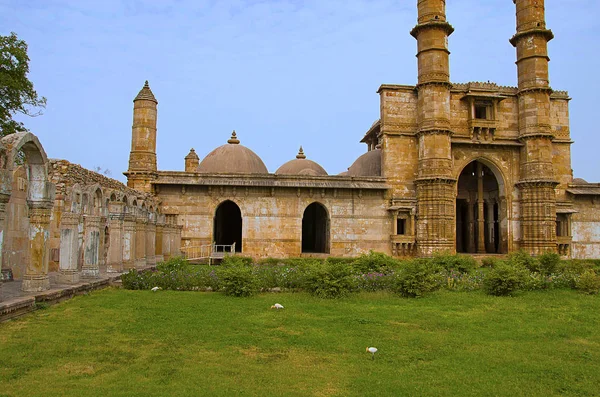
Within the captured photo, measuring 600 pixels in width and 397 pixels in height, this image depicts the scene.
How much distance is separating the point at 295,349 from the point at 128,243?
933 cm

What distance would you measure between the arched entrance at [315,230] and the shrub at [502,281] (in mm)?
13543

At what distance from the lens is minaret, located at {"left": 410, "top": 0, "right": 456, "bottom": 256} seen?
23.4 metres

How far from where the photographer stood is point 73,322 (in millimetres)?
7492

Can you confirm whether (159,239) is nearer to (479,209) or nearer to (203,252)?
(203,252)

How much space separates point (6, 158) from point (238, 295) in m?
5.38

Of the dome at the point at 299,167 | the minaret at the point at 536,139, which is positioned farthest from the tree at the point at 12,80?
the minaret at the point at 536,139

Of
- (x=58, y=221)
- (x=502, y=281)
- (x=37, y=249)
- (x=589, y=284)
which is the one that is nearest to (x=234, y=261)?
(x=58, y=221)

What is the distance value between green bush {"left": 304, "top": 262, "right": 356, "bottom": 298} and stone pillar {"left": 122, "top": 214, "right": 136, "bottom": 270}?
19.3 ft

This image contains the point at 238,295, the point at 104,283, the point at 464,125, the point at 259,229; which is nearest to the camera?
the point at 238,295

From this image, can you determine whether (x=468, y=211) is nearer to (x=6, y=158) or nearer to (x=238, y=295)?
(x=238, y=295)

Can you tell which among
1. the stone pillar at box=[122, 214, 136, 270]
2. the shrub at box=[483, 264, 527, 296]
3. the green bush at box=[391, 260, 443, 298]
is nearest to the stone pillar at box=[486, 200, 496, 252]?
the shrub at box=[483, 264, 527, 296]

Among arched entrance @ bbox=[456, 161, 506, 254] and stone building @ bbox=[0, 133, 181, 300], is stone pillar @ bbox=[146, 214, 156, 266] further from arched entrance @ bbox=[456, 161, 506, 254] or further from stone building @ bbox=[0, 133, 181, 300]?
arched entrance @ bbox=[456, 161, 506, 254]

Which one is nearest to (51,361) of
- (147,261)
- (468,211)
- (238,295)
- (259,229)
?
(238,295)

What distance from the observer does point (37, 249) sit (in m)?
8.97
